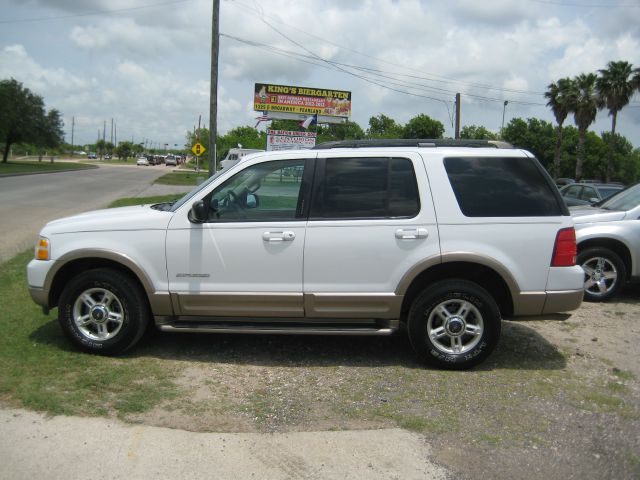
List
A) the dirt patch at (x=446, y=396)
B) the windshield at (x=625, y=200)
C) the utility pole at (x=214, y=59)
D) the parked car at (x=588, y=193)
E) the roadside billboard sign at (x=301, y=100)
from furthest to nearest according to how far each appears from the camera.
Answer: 1. the roadside billboard sign at (x=301, y=100)
2. the utility pole at (x=214, y=59)
3. the parked car at (x=588, y=193)
4. the windshield at (x=625, y=200)
5. the dirt patch at (x=446, y=396)

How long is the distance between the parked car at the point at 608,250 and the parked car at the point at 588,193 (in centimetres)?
486

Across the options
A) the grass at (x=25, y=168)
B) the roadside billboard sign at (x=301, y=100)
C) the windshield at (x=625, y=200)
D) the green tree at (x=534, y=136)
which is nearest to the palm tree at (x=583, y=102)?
the roadside billboard sign at (x=301, y=100)

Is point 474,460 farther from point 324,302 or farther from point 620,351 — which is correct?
point 620,351

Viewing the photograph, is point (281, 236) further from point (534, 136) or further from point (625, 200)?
point (534, 136)

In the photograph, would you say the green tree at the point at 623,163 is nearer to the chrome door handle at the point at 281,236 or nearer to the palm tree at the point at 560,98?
the palm tree at the point at 560,98

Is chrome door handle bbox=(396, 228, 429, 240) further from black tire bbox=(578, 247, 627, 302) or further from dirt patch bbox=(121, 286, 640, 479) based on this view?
black tire bbox=(578, 247, 627, 302)

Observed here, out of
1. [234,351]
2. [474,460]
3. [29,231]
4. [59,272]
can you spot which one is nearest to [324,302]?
[234,351]

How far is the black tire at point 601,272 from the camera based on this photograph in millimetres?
7504

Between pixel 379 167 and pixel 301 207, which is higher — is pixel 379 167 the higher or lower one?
the higher one

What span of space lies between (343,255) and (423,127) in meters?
68.8

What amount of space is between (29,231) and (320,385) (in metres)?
10.2

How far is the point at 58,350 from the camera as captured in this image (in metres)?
5.12

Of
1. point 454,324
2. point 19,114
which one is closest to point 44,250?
point 454,324

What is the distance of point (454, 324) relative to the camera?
488cm
